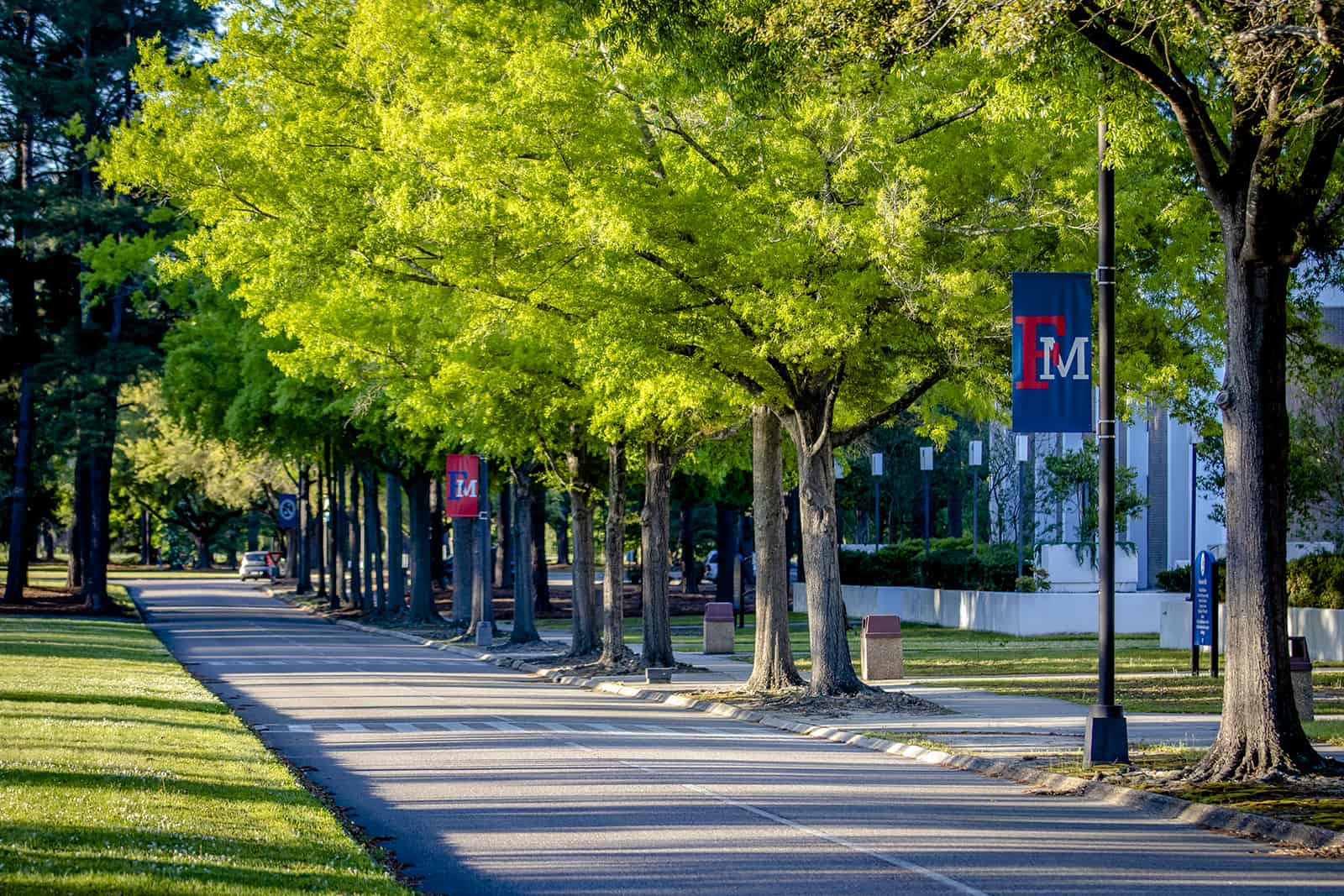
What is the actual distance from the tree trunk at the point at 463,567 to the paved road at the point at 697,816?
2518 centimetres

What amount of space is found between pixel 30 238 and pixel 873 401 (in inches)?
1493

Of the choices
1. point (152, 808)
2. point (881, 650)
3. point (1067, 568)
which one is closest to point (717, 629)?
point (881, 650)

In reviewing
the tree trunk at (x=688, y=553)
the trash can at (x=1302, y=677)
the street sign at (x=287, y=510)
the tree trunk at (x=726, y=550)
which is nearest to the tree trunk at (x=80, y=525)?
the street sign at (x=287, y=510)

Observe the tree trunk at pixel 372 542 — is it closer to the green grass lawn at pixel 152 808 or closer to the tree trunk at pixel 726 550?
the tree trunk at pixel 726 550

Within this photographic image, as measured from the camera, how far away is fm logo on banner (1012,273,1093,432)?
1764 cm

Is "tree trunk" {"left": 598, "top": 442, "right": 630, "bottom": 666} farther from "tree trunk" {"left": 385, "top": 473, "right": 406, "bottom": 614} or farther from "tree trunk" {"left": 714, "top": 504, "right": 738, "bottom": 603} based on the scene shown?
"tree trunk" {"left": 714, "top": 504, "right": 738, "bottom": 603}

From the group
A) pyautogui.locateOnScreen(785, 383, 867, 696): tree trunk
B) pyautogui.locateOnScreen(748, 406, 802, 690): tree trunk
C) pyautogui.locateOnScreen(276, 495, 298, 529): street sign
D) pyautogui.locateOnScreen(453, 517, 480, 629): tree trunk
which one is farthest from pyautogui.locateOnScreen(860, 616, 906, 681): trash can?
pyautogui.locateOnScreen(276, 495, 298, 529): street sign

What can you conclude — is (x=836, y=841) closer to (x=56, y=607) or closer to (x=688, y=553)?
(x=56, y=607)

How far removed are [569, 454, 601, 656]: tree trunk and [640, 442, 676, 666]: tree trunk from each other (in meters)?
3.01

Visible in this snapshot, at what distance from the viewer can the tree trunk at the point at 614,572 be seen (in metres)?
34.0

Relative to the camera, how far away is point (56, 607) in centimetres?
5619

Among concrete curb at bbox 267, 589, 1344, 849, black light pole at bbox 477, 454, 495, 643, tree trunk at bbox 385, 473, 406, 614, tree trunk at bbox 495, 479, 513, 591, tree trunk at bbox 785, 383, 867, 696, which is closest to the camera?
concrete curb at bbox 267, 589, 1344, 849

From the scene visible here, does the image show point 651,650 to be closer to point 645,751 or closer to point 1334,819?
point 645,751

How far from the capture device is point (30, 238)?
180 ft
